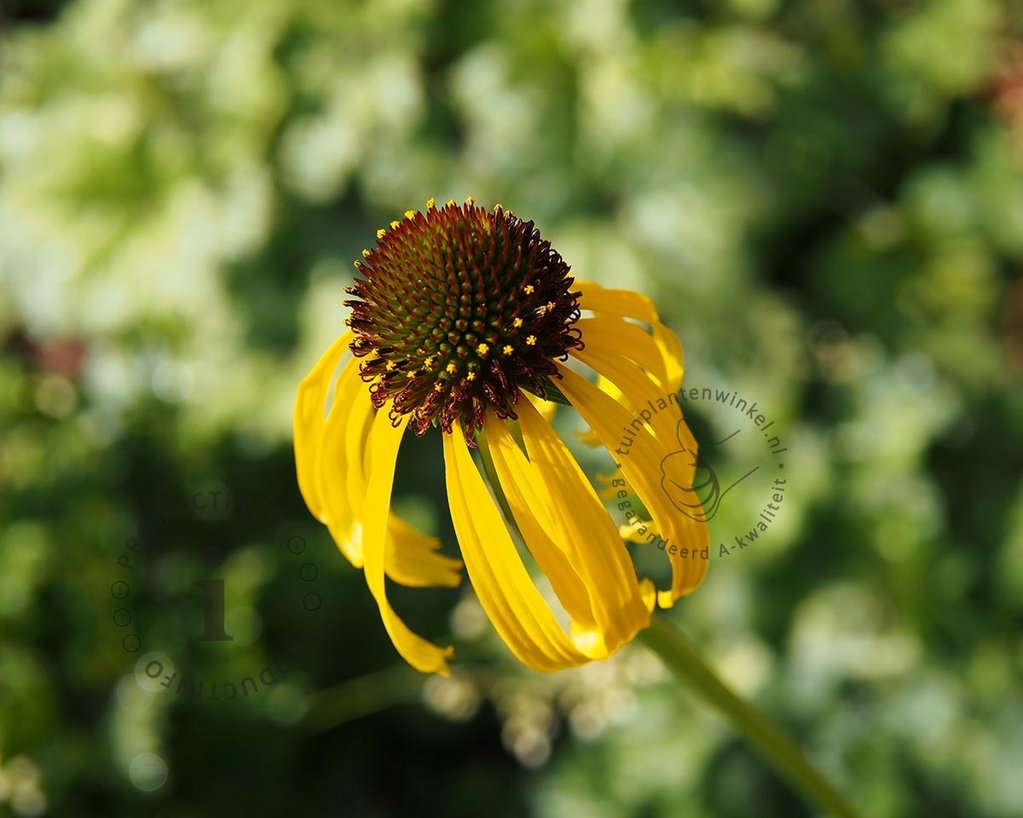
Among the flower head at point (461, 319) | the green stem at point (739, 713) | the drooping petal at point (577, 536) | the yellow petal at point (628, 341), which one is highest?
the flower head at point (461, 319)

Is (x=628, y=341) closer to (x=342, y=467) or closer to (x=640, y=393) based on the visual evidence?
(x=640, y=393)

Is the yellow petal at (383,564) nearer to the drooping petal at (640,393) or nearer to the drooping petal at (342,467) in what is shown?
the drooping petal at (342,467)

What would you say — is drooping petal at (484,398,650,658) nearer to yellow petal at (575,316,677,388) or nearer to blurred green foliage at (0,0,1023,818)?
yellow petal at (575,316,677,388)

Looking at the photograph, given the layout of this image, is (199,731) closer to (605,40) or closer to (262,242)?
(262,242)

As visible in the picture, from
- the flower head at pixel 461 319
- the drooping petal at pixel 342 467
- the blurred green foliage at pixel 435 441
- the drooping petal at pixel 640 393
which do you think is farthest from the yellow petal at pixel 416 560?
the blurred green foliage at pixel 435 441

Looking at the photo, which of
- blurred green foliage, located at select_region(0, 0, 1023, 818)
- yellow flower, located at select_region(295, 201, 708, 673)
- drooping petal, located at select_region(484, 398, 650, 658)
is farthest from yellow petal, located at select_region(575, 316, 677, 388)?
blurred green foliage, located at select_region(0, 0, 1023, 818)

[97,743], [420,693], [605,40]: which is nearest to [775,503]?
[420,693]

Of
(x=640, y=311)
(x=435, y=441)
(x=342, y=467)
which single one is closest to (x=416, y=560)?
(x=342, y=467)
